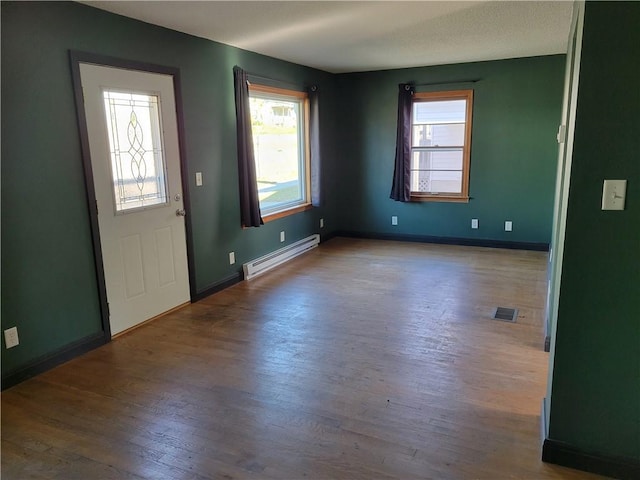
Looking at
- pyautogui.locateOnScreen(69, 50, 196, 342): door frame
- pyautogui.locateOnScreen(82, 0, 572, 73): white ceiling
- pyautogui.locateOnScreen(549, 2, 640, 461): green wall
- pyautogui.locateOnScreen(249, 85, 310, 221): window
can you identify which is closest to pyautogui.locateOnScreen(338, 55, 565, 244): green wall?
pyautogui.locateOnScreen(82, 0, 572, 73): white ceiling

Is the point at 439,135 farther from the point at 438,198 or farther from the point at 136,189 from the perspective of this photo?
the point at 136,189

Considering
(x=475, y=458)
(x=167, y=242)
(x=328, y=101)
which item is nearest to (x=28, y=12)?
(x=167, y=242)

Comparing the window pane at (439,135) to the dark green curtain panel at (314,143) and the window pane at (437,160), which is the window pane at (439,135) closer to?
the window pane at (437,160)

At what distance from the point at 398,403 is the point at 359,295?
1869 mm

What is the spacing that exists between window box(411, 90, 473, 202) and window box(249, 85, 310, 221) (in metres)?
1.53

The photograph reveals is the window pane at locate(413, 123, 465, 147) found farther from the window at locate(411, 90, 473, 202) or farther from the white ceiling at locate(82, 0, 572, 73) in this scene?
the white ceiling at locate(82, 0, 572, 73)

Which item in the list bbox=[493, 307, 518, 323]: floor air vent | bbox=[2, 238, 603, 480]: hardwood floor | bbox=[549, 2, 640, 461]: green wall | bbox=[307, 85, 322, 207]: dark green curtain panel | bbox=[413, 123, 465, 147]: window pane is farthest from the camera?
bbox=[413, 123, 465, 147]: window pane

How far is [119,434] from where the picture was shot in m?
2.39

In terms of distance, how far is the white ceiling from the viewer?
10.7 feet

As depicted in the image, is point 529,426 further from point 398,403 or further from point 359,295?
point 359,295

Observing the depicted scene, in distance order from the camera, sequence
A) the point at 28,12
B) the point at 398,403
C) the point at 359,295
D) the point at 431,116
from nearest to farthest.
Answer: the point at 398,403, the point at 28,12, the point at 359,295, the point at 431,116

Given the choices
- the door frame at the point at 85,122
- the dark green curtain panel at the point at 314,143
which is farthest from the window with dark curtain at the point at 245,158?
the dark green curtain panel at the point at 314,143

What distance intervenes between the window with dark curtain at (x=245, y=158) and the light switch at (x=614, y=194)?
358 centimetres

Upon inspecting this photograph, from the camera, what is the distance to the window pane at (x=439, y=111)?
614cm
